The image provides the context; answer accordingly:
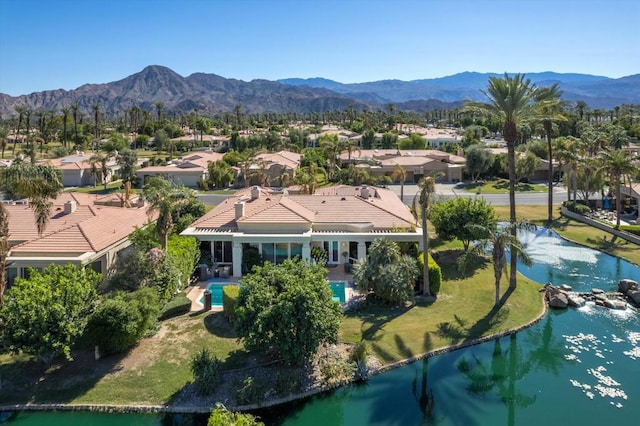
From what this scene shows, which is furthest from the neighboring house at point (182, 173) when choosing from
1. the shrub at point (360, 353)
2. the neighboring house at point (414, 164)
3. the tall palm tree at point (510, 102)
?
the shrub at point (360, 353)

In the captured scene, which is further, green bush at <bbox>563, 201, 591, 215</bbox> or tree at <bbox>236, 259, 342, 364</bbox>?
green bush at <bbox>563, 201, 591, 215</bbox>

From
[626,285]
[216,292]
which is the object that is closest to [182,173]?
[216,292]

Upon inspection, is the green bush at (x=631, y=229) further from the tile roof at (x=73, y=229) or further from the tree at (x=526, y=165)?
the tile roof at (x=73, y=229)

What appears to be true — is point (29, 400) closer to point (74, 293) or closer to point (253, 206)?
point (74, 293)

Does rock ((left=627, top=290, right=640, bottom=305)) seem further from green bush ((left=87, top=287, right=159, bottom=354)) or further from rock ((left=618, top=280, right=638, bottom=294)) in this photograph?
green bush ((left=87, top=287, right=159, bottom=354))

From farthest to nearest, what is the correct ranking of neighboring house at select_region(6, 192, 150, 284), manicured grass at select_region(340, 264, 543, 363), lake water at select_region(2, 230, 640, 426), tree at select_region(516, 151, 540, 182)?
1. tree at select_region(516, 151, 540, 182)
2. neighboring house at select_region(6, 192, 150, 284)
3. manicured grass at select_region(340, 264, 543, 363)
4. lake water at select_region(2, 230, 640, 426)

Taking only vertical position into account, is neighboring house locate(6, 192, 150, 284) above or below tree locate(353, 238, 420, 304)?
above

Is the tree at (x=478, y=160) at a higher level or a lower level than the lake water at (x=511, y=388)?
higher

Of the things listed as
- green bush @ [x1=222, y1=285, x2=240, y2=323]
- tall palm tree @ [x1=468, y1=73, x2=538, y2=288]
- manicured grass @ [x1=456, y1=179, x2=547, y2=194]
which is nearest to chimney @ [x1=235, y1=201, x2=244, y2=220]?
green bush @ [x1=222, y1=285, x2=240, y2=323]
